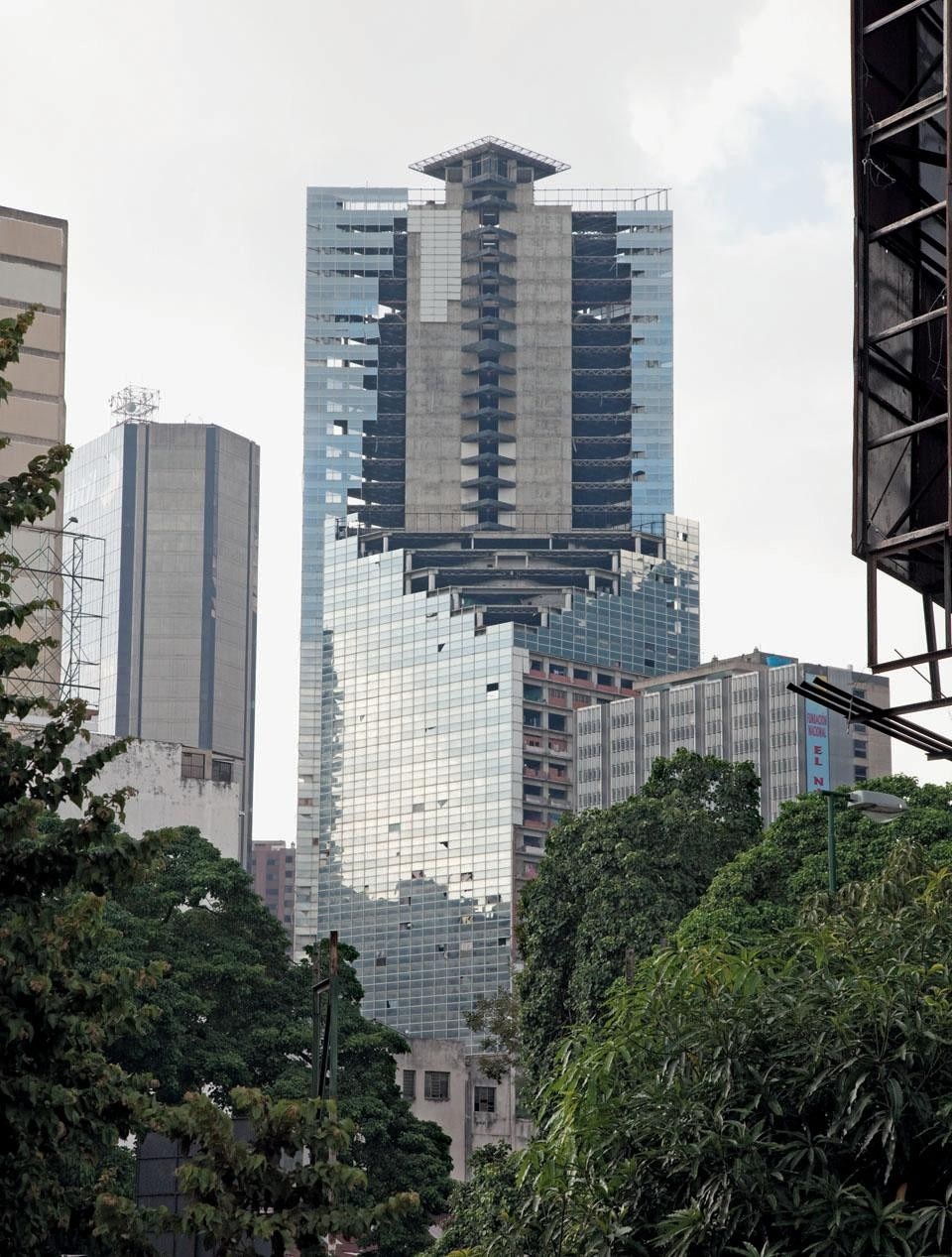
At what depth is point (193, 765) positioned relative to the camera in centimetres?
8888

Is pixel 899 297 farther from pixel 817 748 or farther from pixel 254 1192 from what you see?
pixel 817 748

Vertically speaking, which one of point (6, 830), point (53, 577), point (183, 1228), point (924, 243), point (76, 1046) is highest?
point (53, 577)

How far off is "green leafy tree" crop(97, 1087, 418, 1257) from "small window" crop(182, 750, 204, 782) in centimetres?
6549

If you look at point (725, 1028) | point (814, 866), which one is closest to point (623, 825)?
point (814, 866)

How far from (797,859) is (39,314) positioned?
1702 inches

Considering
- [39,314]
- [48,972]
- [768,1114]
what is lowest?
[768,1114]

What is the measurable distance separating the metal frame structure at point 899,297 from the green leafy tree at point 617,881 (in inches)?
1339

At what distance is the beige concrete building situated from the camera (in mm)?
83125

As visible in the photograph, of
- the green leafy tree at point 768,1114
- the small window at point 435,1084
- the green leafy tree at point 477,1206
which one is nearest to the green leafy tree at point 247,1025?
the green leafy tree at point 477,1206

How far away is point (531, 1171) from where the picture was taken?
98.3ft

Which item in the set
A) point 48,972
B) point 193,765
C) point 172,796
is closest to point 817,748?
point 193,765

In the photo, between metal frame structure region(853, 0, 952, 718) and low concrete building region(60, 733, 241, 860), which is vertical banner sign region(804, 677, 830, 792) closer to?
low concrete building region(60, 733, 241, 860)

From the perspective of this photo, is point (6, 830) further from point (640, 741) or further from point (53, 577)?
point (640, 741)

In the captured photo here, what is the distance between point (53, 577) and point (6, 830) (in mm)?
59040
